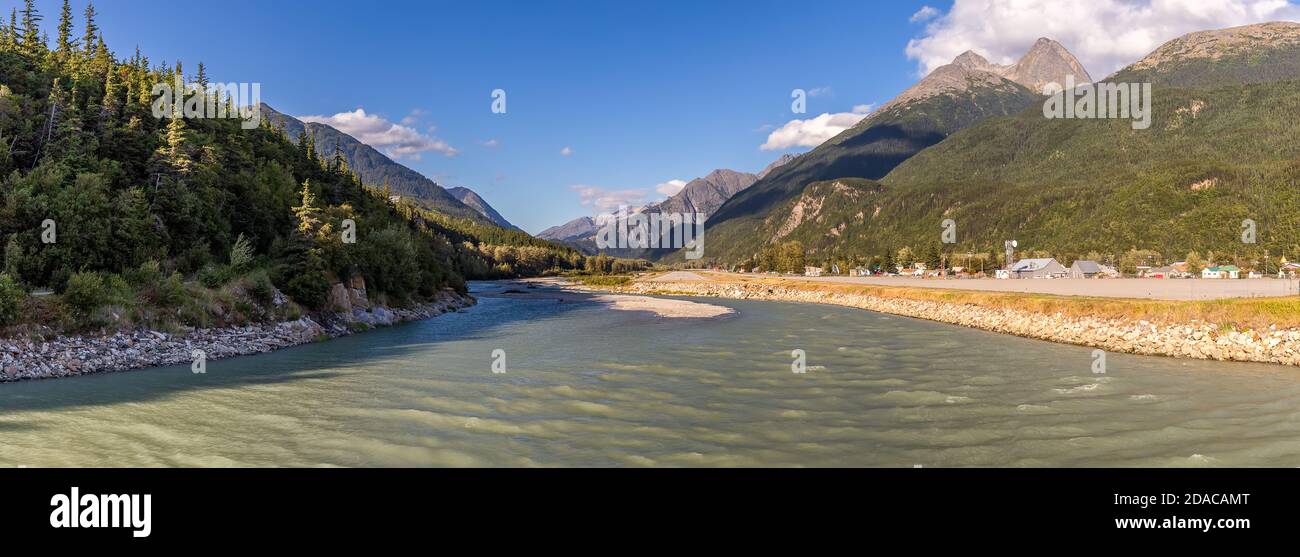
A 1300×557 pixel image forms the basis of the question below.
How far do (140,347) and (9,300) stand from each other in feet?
17.0

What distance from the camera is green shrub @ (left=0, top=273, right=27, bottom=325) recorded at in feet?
86.3

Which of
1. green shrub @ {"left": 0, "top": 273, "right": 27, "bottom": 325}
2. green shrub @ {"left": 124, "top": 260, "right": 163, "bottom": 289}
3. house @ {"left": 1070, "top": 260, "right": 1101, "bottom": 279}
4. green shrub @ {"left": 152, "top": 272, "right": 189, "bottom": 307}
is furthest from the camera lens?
house @ {"left": 1070, "top": 260, "right": 1101, "bottom": 279}

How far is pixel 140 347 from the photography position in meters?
29.4

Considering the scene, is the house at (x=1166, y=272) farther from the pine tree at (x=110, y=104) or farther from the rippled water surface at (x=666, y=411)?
the pine tree at (x=110, y=104)

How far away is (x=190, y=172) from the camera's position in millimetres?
45938

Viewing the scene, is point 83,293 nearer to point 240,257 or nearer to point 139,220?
point 139,220

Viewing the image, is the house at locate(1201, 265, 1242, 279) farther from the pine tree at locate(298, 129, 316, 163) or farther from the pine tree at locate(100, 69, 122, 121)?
the pine tree at locate(100, 69, 122, 121)

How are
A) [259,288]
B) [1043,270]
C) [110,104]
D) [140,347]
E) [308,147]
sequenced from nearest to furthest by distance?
[140,347] → [259,288] → [110,104] → [308,147] → [1043,270]

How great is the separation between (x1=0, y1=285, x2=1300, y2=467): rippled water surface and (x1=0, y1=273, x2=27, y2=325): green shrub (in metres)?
5.96

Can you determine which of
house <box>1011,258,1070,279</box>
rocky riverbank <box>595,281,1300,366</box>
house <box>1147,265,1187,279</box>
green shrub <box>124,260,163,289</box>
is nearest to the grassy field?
rocky riverbank <box>595,281,1300,366</box>

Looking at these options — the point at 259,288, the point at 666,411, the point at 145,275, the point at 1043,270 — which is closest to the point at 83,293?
the point at 145,275
